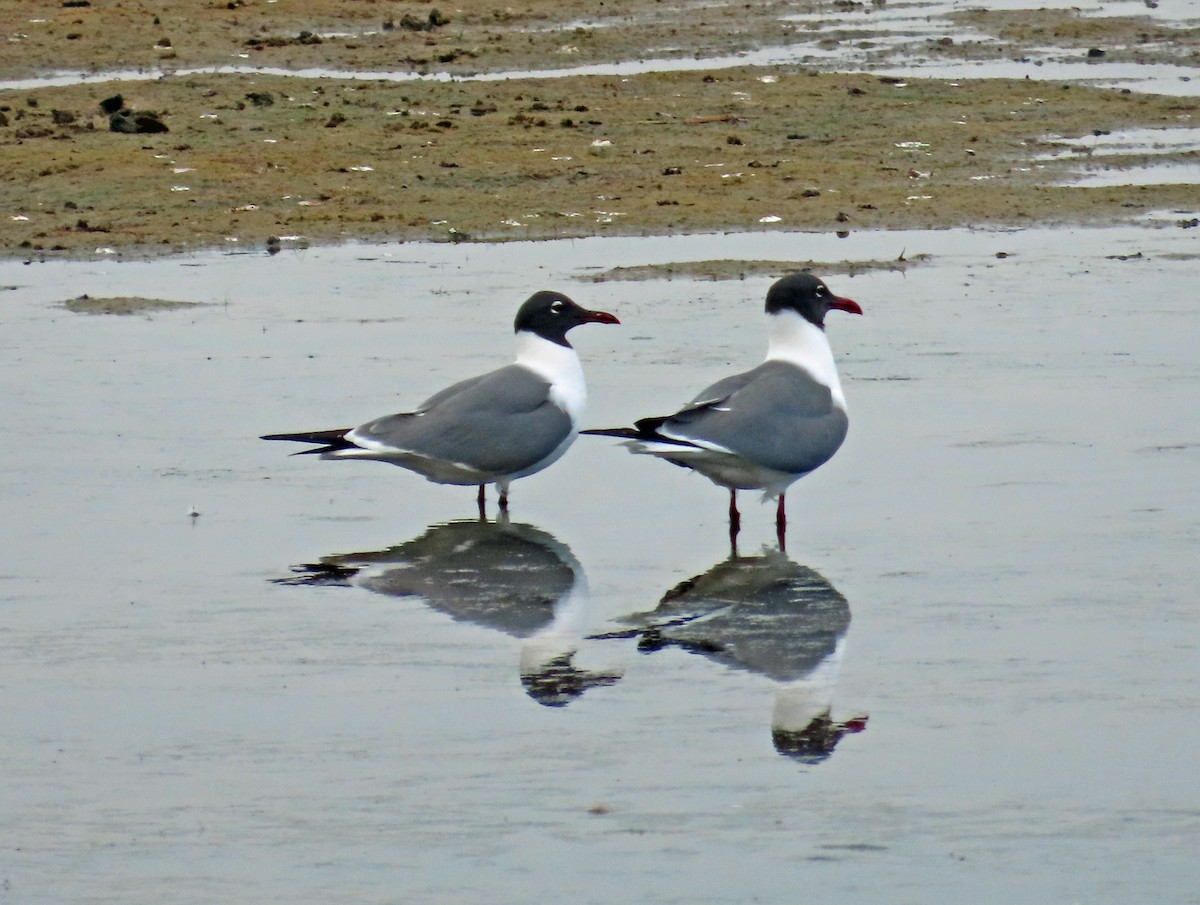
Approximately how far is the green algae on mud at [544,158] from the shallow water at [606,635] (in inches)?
138

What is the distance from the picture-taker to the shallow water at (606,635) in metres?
5.32

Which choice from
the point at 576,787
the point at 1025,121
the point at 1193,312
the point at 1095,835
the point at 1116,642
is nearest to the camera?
the point at 1095,835

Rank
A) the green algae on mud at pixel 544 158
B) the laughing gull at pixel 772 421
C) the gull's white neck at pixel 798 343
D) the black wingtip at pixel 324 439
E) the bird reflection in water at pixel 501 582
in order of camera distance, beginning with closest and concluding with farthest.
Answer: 1. the bird reflection in water at pixel 501 582
2. the laughing gull at pixel 772 421
3. the black wingtip at pixel 324 439
4. the gull's white neck at pixel 798 343
5. the green algae on mud at pixel 544 158

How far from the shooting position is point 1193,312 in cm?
1255

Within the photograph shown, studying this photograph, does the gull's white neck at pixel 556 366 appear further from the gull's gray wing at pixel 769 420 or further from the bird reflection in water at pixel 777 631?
the bird reflection in water at pixel 777 631

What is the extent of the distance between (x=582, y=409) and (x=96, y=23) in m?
18.9

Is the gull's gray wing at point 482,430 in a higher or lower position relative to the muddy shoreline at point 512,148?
higher

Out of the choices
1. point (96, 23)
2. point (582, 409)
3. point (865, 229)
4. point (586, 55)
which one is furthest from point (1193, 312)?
point (96, 23)

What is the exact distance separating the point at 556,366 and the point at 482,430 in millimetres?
581

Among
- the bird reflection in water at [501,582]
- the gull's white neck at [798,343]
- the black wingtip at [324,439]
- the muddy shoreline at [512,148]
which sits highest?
the gull's white neck at [798,343]

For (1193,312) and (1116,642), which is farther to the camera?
(1193,312)

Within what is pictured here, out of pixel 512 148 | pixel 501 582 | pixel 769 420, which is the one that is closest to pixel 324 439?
pixel 501 582

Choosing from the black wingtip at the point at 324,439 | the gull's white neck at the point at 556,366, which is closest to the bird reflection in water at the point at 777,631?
the gull's white neck at the point at 556,366

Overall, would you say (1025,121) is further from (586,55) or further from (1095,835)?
(1095,835)
